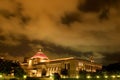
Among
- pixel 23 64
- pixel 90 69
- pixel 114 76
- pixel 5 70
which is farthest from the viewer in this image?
pixel 23 64

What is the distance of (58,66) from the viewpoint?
8631 cm

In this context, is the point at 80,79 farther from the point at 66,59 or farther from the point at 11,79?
the point at 66,59

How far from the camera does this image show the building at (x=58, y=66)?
8075 centimetres

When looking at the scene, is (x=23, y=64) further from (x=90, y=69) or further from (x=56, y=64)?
(x=90, y=69)

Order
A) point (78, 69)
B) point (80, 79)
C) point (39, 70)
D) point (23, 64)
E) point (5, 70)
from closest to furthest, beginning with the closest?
point (80, 79) → point (5, 70) → point (78, 69) → point (39, 70) → point (23, 64)

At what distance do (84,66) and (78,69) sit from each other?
172 inches

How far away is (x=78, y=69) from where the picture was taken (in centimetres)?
8075

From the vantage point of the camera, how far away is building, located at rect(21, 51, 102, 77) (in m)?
80.8

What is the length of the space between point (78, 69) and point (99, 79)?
73.1 ft

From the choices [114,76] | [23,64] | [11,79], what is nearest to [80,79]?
[114,76]

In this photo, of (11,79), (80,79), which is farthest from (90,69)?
(11,79)

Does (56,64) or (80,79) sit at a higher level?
(56,64)

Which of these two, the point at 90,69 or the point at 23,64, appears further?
the point at 23,64

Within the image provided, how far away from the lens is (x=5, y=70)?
72.2 m
